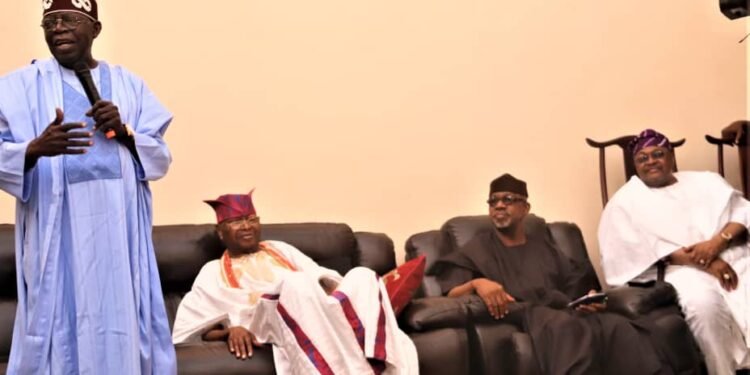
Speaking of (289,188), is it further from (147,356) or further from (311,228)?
(147,356)

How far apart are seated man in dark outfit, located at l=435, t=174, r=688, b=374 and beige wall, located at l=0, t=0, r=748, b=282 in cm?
60

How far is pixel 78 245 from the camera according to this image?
3070 mm

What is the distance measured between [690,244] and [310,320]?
2.14m

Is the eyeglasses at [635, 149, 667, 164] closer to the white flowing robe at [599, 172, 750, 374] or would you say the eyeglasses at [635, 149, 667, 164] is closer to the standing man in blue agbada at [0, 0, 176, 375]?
the white flowing robe at [599, 172, 750, 374]

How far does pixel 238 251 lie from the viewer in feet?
15.4

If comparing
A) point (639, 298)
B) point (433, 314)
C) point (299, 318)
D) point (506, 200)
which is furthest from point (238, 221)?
point (639, 298)

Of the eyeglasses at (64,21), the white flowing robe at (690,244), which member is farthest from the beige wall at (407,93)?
the eyeglasses at (64,21)

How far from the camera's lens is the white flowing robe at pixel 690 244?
4926 millimetres

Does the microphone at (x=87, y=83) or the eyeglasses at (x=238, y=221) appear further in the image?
the eyeglasses at (x=238, y=221)

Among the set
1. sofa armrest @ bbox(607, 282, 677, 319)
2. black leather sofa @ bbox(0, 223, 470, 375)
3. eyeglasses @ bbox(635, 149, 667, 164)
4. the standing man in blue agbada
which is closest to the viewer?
the standing man in blue agbada

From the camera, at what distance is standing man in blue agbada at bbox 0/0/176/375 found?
3.03m

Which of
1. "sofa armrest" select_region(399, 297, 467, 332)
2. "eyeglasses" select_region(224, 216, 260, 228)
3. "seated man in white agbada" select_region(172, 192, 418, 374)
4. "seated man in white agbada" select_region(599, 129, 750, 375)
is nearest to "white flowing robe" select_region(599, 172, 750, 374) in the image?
"seated man in white agbada" select_region(599, 129, 750, 375)

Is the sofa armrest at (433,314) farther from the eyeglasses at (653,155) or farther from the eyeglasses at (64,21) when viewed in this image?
the eyeglasses at (64,21)

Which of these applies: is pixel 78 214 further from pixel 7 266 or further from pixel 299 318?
pixel 7 266
